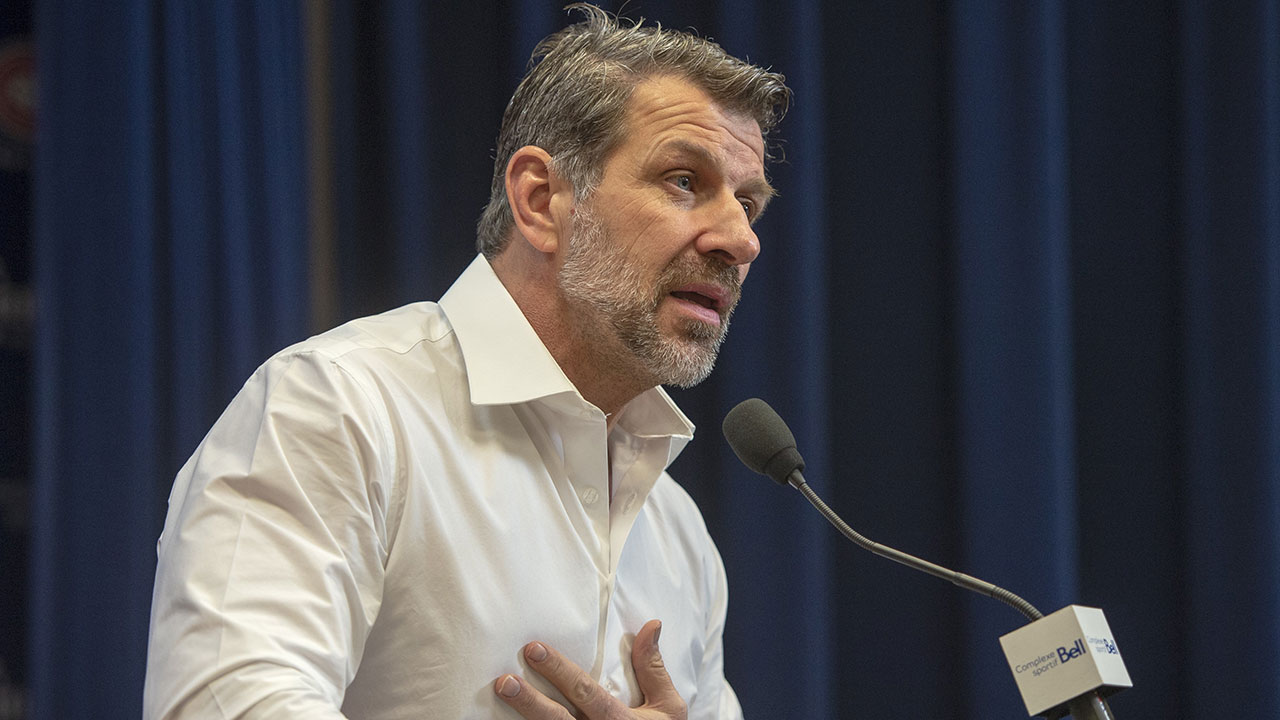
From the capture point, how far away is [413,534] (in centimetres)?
121

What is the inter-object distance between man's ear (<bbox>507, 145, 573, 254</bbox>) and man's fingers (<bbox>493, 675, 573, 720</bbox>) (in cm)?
55

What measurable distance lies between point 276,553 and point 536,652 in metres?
0.32

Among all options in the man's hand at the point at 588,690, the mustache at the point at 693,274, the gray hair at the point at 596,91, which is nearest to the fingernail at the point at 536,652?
the man's hand at the point at 588,690

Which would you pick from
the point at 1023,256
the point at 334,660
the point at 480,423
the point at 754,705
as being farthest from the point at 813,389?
the point at 334,660

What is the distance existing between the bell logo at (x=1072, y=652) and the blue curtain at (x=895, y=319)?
1111 mm

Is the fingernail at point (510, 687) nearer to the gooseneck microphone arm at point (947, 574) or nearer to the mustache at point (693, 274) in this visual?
the gooseneck microphone arm at point (947, 574)

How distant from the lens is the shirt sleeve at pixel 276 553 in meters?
0.98

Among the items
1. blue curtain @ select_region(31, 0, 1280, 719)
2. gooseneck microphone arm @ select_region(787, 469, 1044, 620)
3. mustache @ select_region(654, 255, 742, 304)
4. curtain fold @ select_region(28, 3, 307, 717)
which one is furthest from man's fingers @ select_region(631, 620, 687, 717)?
curtain fold @ select_region(28, 3, 307, 717)

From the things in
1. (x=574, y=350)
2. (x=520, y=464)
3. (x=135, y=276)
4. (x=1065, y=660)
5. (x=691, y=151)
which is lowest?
(x=1065, y=660)

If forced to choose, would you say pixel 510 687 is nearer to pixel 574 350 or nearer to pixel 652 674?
pixel 652 674

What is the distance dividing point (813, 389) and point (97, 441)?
1305mm

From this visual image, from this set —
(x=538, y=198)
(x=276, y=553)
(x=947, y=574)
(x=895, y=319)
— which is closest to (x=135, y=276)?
(x=538, y=198)

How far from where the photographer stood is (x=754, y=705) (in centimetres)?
214

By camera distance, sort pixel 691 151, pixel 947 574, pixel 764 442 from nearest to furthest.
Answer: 1. pixel 947 574
2. pixel 764 442
3. pixel 691 151
